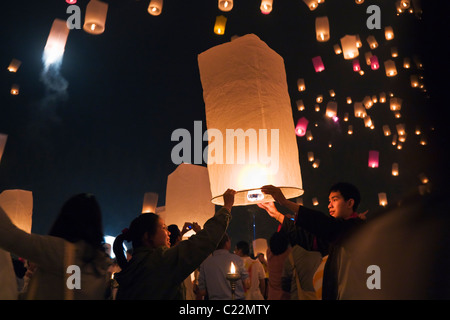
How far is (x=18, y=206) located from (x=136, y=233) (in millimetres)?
3038

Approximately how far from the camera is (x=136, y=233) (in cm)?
213

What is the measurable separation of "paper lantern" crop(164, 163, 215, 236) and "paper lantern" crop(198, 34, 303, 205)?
1736 millimetres

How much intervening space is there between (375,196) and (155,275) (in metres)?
12.1

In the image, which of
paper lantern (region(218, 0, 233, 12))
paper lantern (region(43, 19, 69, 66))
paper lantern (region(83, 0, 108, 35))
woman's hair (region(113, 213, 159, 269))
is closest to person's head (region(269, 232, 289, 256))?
woman's hair (region(113, 213, 159, 269))

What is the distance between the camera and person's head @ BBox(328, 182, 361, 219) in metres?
2.48

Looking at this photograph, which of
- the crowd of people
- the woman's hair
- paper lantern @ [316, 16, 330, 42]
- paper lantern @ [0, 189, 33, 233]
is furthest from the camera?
paper lantern @ [316, 16, 330, 42]

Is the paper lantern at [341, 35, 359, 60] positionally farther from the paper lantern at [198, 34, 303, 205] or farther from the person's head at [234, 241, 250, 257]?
the paper lantern at [198, 34, 303, 205]

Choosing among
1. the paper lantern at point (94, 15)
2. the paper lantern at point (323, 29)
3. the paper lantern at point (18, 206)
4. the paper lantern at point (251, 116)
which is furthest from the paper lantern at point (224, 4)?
the paper lantern at point (18, 206)

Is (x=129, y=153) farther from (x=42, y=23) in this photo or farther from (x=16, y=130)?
(x=42, y=23)

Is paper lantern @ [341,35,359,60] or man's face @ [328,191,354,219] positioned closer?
man's face @ [328,191,354,219]

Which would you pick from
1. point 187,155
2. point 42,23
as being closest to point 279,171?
point 187,155

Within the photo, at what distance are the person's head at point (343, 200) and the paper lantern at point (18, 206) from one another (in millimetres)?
3597

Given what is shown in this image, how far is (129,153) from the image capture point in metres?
15.5

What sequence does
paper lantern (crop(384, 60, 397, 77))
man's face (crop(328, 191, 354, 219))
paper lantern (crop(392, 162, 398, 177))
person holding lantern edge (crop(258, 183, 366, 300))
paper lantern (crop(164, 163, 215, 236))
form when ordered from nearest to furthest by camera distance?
person holding lantern edge (crop(258, 183, 366, 300)), man's face (crop(328, 191, 354, 219)), paper lantern (crop(164, 163, 215, 236)), paper lantern (crop(384, 60, 397, 77)), paper lantern (crop(392, 162, 398, 177))
